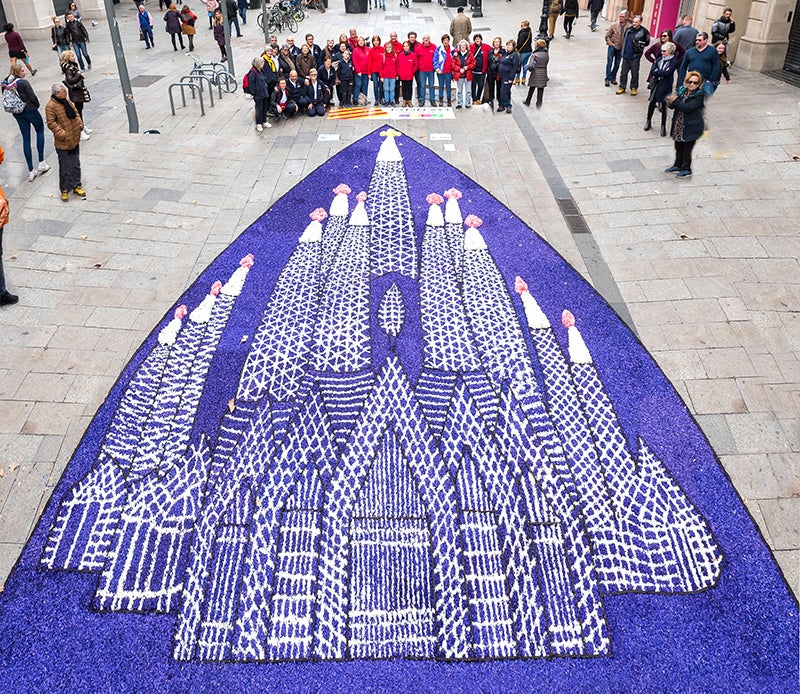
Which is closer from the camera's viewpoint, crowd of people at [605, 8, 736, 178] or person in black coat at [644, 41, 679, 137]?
crowd of people at [605, 8, 736, 178]

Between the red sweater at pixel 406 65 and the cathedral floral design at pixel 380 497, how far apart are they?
8700 millimetres

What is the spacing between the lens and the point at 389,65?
14844 mm

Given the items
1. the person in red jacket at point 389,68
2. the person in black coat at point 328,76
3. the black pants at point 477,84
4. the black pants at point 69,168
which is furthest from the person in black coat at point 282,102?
the black pants at point 69,168

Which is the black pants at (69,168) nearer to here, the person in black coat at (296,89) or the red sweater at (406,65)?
the person in black coat at (296,89)

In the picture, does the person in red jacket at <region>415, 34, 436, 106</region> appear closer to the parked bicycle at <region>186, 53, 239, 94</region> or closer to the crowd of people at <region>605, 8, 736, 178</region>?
the crowd of people at <region>605, 8, 736, 178</region>

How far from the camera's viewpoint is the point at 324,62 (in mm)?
14898

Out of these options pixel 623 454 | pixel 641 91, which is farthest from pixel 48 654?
pixel 641 91

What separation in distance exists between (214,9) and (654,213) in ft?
69.3

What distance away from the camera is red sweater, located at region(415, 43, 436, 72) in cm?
1468

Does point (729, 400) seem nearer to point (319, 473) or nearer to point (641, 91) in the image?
point (319, 473)

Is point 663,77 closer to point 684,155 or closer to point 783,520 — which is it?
point 684,155

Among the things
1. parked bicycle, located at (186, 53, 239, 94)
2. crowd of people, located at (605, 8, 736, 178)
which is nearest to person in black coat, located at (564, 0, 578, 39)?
crowd of people, located at (605, 8, 736, 178)

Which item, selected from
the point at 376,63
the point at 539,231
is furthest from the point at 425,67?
the point at 539,231

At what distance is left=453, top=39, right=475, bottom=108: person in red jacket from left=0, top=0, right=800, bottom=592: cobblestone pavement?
1.23 ft
